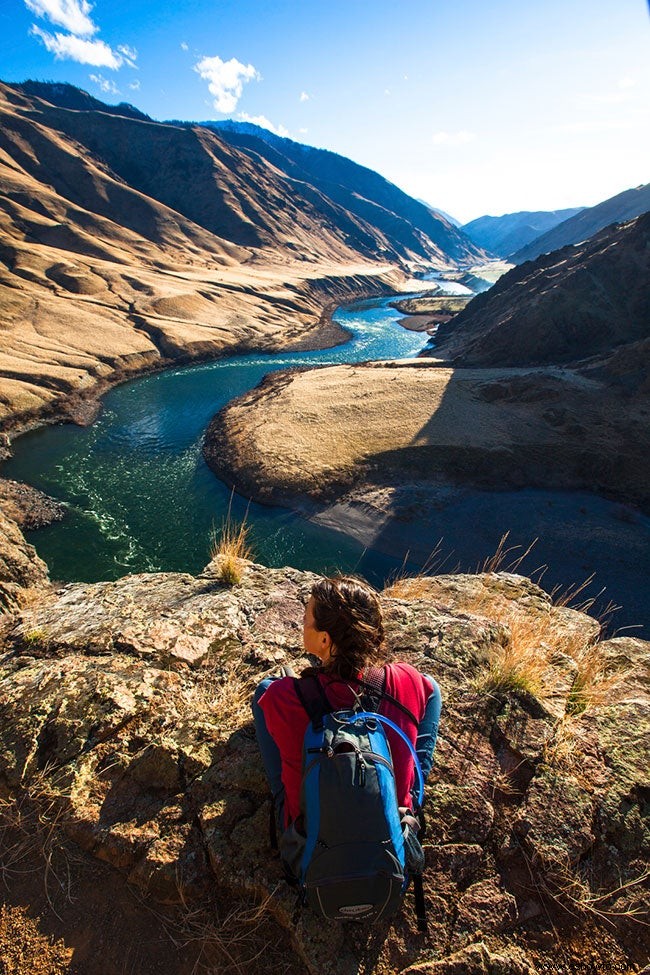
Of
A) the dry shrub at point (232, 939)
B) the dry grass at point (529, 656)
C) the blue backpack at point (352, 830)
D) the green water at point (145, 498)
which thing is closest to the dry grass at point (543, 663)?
the dry grass at point (529, 656)

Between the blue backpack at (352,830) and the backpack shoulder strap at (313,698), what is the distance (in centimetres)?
22

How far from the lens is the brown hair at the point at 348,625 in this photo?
3.35 m

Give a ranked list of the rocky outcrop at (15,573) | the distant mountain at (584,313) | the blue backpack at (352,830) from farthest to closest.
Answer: the distant mountain at (584,313) < the rocky outcrop at (15,573) < the blue backpack at (352,830)

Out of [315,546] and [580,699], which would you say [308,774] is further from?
[315,546]

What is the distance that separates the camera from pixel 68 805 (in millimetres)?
3918

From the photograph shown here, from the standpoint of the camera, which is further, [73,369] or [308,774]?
[73,369]

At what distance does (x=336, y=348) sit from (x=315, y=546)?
49481 mm

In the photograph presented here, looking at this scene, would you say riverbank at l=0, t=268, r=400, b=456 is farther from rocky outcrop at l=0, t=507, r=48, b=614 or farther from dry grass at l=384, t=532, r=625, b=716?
dry grass at l=384, t=532, r=625, b=716

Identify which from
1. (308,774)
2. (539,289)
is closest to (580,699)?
(308,774)

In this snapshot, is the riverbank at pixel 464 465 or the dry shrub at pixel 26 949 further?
the riverbank at pixel 464 465

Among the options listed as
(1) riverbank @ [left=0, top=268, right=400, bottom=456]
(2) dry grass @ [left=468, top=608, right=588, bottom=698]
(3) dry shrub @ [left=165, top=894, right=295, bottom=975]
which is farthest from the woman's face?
(1) riverbank @ [left=0, top=268, right=400, bottom=456]

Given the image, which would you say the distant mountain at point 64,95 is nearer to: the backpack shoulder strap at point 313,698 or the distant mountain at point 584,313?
the distant mountain at point 584,313

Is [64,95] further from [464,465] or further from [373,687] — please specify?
[373,687]

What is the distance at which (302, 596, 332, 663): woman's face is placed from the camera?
345cm
